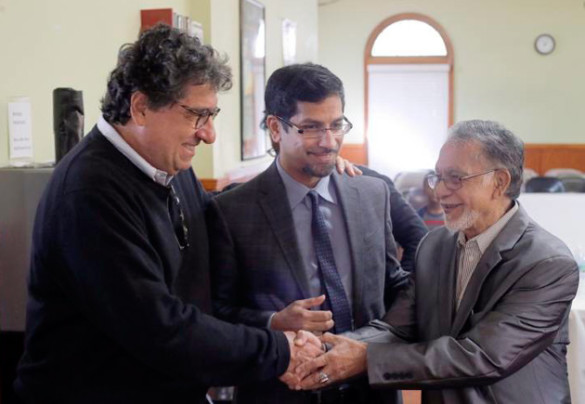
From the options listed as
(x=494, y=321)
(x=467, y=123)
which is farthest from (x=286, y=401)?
(x=467, y=123)

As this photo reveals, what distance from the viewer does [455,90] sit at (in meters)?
10.1

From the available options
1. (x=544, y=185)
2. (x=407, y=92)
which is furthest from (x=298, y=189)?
(x=407, y=92)

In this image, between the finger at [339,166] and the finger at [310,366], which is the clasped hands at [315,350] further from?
the finger at [339,166]

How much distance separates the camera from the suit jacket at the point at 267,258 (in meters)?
1.90

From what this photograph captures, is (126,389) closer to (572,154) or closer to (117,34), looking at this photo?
(117,34)

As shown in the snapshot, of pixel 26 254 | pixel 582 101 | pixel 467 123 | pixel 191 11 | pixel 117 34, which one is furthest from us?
pixel 582 101

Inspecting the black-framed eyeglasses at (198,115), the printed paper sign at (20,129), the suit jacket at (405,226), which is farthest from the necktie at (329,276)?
the printed paper sign at (20,129)

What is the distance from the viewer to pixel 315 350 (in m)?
1.84

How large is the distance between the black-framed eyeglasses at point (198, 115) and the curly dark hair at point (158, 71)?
35 millimetres

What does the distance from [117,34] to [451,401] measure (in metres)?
2.41

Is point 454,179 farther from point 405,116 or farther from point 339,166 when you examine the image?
point 405,116

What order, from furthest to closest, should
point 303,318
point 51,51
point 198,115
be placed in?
point 51,51 → point 303,318 → point 198,115

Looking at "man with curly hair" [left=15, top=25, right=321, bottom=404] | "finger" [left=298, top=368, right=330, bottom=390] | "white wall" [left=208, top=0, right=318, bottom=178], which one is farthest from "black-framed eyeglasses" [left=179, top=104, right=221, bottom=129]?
"white wall" [left=208, top=0, right=318, bottom=178]

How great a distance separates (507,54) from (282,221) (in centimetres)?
877
